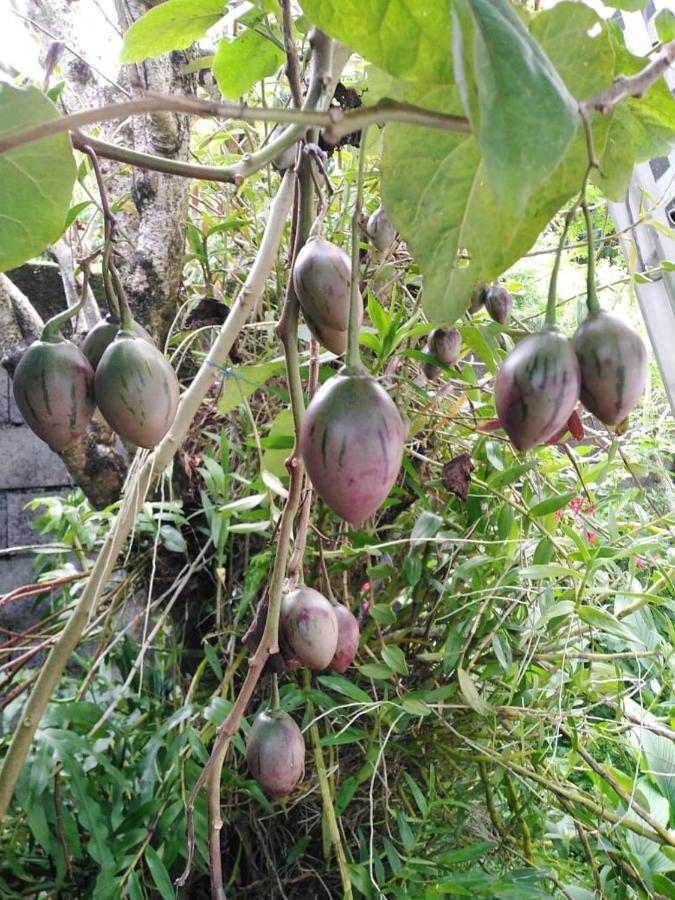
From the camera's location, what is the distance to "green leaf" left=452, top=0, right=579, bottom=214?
0.18m

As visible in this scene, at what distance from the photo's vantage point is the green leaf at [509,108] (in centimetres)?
18

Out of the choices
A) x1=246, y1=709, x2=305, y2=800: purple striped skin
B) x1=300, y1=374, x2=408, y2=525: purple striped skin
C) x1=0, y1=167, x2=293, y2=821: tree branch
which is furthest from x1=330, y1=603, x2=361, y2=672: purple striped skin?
x1=300, y1=374, x2=408, y2=525: purple striped skin

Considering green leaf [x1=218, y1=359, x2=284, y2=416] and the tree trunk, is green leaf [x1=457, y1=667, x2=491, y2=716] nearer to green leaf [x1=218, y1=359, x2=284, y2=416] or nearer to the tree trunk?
green leaf [x1=218, y1=359, x2=284, y2=416]

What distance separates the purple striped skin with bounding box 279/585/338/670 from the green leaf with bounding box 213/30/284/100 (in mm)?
342

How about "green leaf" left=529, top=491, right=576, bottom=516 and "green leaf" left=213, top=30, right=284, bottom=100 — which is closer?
"green leaf" left=213, top=30, right=284, bottom=100

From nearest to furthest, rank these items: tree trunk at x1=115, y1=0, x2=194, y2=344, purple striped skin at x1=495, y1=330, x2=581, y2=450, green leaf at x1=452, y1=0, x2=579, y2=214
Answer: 1. green leaf at x1=452, y1=0, x2=579, y2=214
2. purple striped skin at x1=495, y1=330, x2=581, y2=450
3. tree trunk at x1=115, y1=0, x2=194, y2=344

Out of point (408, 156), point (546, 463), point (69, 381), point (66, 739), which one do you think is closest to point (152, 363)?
point (69, 381)

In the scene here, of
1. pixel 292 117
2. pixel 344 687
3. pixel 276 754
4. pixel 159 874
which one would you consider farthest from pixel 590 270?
pixel 159 874

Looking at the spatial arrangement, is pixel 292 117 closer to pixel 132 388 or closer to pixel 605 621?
pixel 132 388

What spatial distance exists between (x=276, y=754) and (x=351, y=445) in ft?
0.99

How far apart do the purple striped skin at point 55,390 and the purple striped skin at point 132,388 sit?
10 mm

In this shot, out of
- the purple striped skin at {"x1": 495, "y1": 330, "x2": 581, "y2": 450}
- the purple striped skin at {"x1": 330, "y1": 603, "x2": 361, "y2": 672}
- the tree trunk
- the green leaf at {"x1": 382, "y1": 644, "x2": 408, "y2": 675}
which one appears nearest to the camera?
the purple striped skin at {"x1": 495, "y1": 330, "x2": 581, "y2": 450}

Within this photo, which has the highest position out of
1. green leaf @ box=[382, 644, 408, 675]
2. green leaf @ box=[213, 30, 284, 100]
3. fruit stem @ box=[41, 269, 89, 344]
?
green leaf @ box=[213, 30, 284, 100]

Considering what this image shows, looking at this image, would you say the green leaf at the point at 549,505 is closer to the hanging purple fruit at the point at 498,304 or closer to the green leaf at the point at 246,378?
the hanging purple fruit at the point at 498,304
